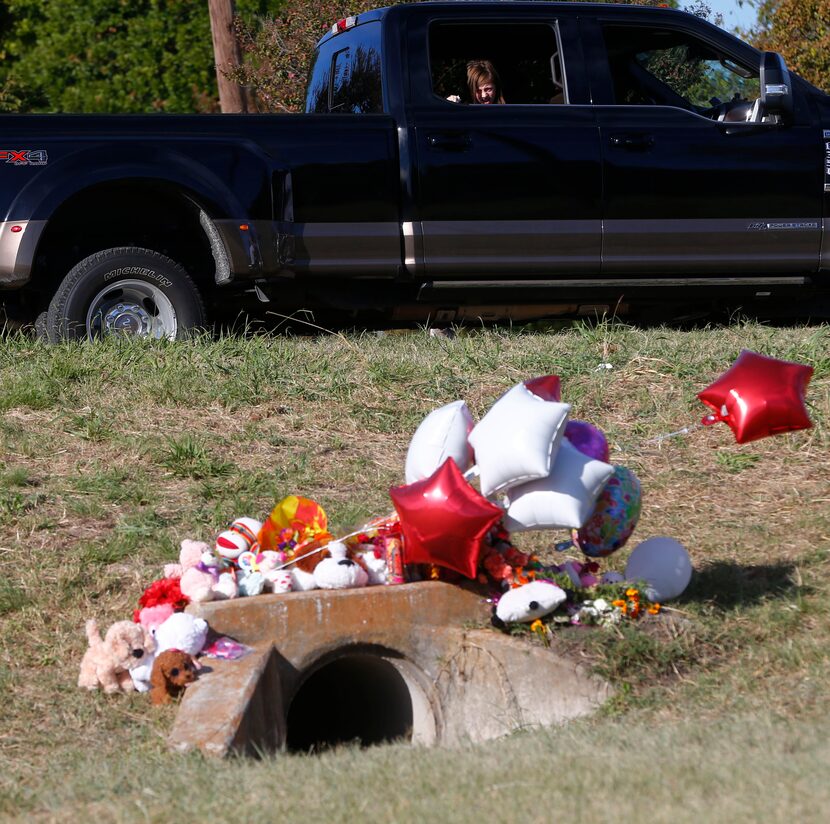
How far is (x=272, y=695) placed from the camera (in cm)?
452

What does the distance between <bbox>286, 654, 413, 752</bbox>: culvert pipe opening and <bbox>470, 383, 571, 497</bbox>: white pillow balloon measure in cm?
108

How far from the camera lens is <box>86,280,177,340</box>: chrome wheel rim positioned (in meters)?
7.08

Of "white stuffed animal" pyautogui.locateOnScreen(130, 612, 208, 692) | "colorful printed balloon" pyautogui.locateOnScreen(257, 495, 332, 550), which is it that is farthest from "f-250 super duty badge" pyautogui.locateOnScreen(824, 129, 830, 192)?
"white stuffed animal" pyautogui.locateOnScreen(130, 612, 208, 692)

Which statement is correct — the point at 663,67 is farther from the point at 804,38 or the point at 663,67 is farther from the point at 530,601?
the point at 804,38

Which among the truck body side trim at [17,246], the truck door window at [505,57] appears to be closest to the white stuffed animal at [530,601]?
the truck body side trim at [17,246]

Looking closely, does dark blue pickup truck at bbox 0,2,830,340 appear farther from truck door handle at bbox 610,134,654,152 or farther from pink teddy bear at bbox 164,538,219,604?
pink teddy bear at bbox 164,538,219,604

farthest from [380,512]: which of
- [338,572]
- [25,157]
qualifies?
[25,157]

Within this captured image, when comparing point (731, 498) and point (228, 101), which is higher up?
point (228, 101)

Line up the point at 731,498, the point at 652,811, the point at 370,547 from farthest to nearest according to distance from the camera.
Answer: the point at 731,498 → the point at 370,547 → the point at 652,811

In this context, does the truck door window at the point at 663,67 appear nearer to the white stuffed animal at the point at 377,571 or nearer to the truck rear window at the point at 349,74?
the truck rear window at the point at 349,74

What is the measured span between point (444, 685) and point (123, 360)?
289 cm

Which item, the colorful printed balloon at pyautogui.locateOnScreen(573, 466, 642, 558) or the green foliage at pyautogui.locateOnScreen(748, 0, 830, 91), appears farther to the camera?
the green foliage at pyautogui.locateOnScreen(748, 0, 830, 91)

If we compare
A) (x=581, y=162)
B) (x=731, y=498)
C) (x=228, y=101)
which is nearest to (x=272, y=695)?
(x=731, y=498)

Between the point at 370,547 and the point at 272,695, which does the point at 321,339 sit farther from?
the point at 272,695
